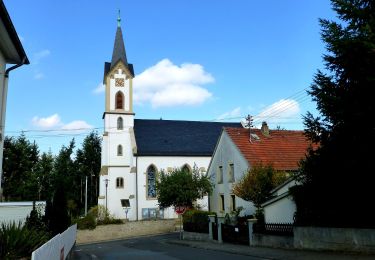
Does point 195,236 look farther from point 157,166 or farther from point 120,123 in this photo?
point 120,123

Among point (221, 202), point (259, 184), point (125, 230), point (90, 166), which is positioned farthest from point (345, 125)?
point (90, 166)

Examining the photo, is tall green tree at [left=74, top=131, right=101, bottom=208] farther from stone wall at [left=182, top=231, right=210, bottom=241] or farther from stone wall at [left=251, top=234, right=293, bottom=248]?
stone wall at [left=251, top=234, right=293, bottom=248]

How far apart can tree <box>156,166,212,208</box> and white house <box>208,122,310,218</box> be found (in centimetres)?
143

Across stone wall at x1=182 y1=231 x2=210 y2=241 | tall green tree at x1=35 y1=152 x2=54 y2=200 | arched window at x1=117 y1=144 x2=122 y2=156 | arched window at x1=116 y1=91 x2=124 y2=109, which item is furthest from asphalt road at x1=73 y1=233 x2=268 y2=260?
tall green tree at x1=35 y1=152 x2=54 y2=200

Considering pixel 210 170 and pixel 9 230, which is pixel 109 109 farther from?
pixel 9 230

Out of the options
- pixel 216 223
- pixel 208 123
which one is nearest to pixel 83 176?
pixel 208 123

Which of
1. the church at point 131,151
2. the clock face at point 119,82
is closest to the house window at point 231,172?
the church at point 131,151

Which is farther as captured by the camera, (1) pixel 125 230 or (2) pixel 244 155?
(1) pixel 125 230

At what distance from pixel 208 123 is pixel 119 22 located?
19069 mm

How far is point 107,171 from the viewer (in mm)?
52188

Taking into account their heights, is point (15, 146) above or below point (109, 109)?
below

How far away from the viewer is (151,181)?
53.2 m

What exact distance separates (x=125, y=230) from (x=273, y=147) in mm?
18089

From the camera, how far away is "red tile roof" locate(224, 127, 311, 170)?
31906 millimetres
